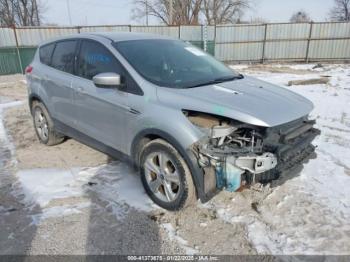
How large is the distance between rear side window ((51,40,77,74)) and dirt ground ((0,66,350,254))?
149 centimetres

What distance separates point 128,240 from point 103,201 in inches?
29.3

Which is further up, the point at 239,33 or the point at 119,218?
the point at 239,33

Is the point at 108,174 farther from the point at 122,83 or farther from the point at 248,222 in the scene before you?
the point at 248,222

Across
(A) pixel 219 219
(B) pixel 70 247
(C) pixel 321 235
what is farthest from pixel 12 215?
(C) pixel 321 235

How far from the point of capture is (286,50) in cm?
1839

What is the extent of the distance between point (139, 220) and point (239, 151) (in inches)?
49.6

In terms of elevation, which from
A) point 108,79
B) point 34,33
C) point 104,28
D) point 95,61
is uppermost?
point 104,28

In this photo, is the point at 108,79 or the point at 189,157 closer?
the point at 189,157

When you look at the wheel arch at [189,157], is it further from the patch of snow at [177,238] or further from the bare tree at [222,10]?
the bare tree at [222,10]

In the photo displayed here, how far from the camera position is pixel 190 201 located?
9.58 ft

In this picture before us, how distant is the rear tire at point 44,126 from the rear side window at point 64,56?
2.77 feet

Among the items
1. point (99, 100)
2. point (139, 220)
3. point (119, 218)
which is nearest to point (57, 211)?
point (119, 218)

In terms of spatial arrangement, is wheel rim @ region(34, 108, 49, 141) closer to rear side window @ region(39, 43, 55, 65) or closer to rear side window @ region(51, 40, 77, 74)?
rear side window @ region(39, 43, 55, 65)

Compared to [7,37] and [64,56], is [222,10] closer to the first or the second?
[7,37]
